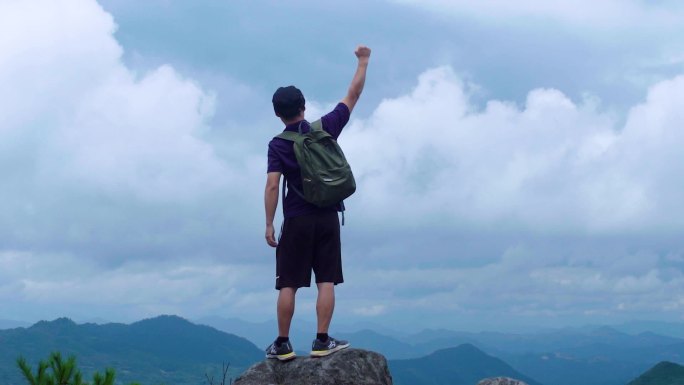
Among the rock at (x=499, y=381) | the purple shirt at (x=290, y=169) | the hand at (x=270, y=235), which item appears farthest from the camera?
the rock at (x=499, y=381)

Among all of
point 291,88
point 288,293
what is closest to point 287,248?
point 288,293

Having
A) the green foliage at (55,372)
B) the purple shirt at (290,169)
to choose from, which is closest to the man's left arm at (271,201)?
the purple shirt at (290,169)

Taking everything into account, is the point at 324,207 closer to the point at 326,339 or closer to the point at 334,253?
the point at 334,253

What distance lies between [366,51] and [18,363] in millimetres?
6225

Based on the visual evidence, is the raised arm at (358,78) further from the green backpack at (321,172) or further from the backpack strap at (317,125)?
the green backpack at (321,172)

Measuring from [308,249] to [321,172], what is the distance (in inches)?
44.0

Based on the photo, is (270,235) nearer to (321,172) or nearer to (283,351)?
(321,172)

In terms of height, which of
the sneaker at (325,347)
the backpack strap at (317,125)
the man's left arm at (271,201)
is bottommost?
the sneaker at (325,347)

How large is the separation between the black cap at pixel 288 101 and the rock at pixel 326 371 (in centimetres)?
339

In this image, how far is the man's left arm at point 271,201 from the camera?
10.9 metres

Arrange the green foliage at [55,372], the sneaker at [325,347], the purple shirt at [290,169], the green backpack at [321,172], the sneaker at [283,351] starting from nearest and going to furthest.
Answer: the green foliage at [55,372]
the green backpack at [321,172]
the purple shirt at [290,169]
the sneaker at [325,347]
the sneaker at [283,351]

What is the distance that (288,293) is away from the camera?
444 inches

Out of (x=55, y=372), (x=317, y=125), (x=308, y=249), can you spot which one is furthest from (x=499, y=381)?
(x=55, y=372)

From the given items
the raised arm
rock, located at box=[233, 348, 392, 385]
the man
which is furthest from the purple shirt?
rock, located at box=[233, 348, 392, 385]
